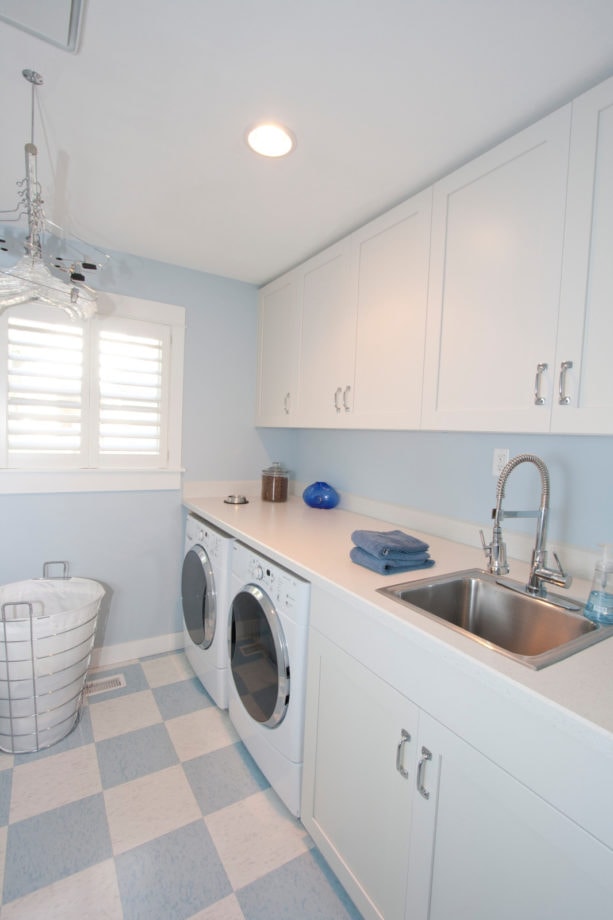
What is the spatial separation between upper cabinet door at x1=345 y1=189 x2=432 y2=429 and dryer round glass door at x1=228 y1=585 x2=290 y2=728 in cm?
83

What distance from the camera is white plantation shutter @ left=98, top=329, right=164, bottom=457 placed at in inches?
85.7

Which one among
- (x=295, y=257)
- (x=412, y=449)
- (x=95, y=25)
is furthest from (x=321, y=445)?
(x=95, y=25)

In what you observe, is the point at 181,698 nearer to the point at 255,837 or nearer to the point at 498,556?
the point at 255,837

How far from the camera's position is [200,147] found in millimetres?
1320

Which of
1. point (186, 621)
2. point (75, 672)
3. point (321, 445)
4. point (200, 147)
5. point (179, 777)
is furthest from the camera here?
point (321, 445)

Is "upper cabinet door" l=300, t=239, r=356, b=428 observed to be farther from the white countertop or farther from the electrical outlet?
the electrical outlet

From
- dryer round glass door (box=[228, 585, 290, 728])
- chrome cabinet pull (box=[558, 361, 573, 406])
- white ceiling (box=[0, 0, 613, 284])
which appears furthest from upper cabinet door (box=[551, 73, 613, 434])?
dryer round glass door (box=[228, 585, 290, 728])

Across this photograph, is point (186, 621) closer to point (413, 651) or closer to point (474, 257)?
point (413, 651)

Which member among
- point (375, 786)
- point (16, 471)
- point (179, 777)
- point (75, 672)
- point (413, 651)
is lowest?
point (179, 777)

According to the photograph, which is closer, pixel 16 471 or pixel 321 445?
pixel 16 471

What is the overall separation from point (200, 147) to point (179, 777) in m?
2.24

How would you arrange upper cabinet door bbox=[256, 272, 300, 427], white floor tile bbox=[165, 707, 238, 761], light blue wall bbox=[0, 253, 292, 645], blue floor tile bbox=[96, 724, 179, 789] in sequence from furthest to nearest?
upper cabinet door bbox=[256, 272, 300, 427] < light blue wall bbox=[0, 253, 292, 645] < white floor tile bbox=[165, 707, 238, 761] < blue floor tile bbox=[96, 724, 179, 789]

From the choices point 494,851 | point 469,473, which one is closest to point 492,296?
point 469,473

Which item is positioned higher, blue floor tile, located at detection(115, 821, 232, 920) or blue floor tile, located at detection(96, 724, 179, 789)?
blue floor tile, located at detection(96, 724, 179, 789)
